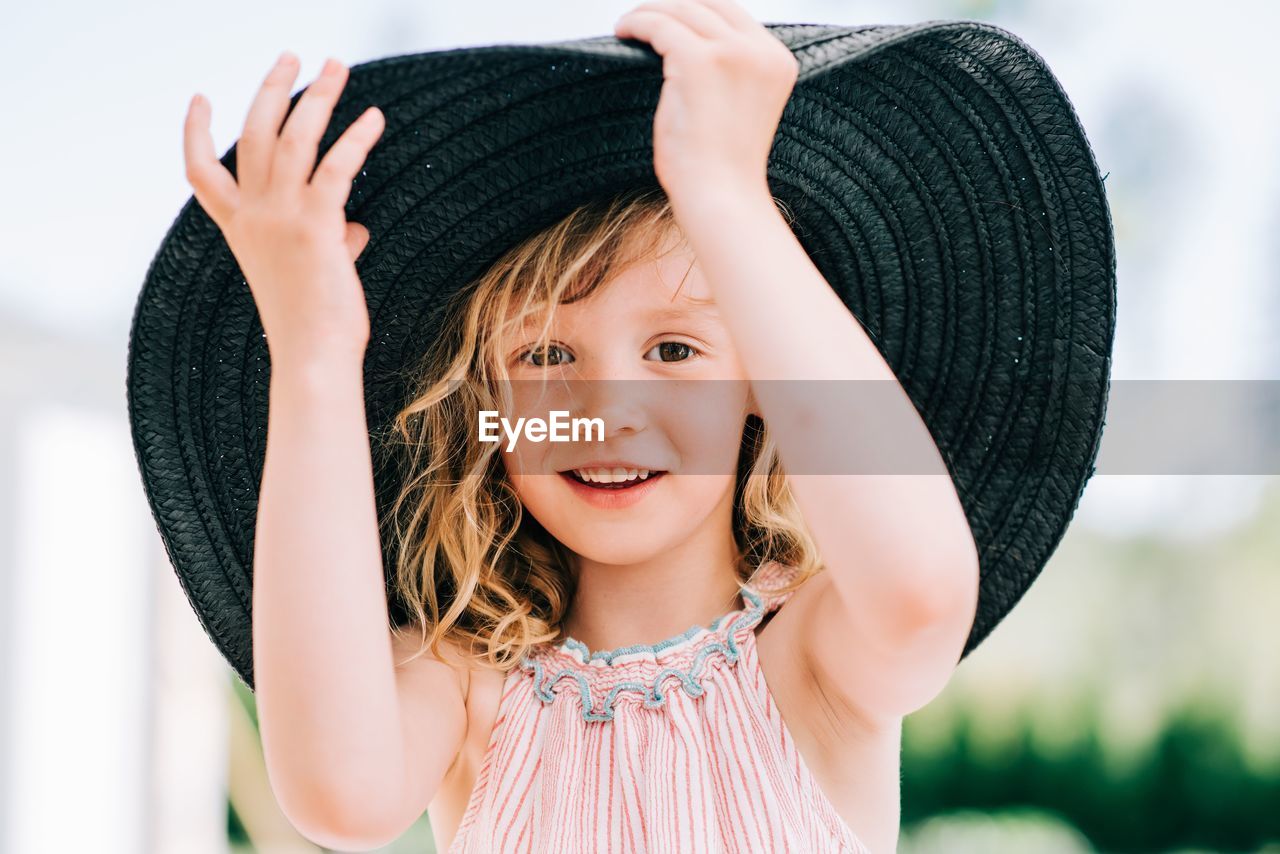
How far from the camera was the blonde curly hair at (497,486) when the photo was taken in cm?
79

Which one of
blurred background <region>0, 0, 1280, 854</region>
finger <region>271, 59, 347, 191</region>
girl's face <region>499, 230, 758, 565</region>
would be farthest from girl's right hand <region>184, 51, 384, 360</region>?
blurred background <region>0, 0, 1280, 854</region>

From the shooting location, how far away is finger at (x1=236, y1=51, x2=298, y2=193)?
1.89 feet

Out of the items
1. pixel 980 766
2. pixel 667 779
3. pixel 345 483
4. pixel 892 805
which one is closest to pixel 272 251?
pixel 345 483

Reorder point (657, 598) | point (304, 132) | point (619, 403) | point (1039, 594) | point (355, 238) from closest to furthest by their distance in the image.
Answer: point (304, 132)
point (355, 238)
point (619, 403)
point (657, 598)
point (1039, 594)

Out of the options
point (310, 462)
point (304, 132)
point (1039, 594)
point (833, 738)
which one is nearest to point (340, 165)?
point (304, 132)

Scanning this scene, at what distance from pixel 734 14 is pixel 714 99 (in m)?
0.06

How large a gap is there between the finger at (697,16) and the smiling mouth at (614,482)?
31cm

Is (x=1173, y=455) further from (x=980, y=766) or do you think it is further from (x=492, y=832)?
(x=492, y=832)

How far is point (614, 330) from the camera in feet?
2.59

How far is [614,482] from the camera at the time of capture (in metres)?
0.81

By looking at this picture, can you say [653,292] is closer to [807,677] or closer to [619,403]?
[619,403]

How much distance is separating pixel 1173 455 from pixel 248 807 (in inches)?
108

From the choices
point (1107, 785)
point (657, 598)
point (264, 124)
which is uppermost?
point (264, 124)

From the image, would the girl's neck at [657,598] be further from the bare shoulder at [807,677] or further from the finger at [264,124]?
the finger at [264,124]
